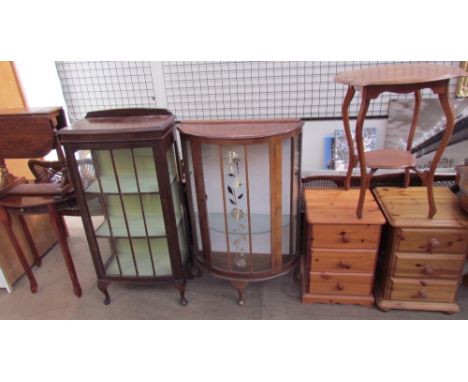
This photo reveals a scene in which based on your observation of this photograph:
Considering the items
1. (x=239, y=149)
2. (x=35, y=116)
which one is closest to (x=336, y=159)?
(x=239, y=149)

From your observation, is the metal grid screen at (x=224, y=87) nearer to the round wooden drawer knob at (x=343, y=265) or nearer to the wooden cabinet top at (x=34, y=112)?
the wooden cabinet top at (x=34, y=112)

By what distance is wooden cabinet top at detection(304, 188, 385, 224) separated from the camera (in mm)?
1896

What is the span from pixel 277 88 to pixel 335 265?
1465 mm

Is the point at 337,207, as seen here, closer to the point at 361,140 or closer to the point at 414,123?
the point at 361,140

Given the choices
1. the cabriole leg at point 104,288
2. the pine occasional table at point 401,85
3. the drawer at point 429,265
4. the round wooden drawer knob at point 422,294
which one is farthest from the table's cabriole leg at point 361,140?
the cabriole leg at point 104,288

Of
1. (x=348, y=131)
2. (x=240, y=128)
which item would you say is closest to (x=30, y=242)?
(x=240, y=128)

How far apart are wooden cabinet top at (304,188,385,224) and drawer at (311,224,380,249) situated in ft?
0.12

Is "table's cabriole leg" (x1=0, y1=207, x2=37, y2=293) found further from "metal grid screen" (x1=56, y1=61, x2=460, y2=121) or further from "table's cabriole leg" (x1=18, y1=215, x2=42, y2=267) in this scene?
"metal grid screen" (x1=56, y1=61, x2=460, y2=121)

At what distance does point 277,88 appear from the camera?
266 centimetres

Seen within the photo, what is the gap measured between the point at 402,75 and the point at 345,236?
904 mm

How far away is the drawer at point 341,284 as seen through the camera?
6.70 feet

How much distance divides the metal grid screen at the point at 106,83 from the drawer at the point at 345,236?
1834 mm

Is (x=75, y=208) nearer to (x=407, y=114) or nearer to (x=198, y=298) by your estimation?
(x=198, y=298)

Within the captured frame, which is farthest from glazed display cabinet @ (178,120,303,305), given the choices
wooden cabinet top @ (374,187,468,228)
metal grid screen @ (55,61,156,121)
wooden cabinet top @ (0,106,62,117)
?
metal grid screen @ (55,61,156,121)
